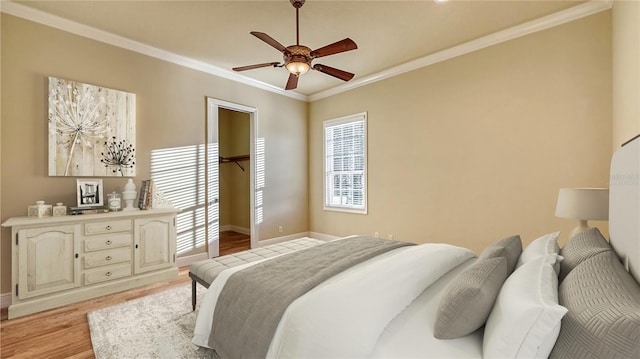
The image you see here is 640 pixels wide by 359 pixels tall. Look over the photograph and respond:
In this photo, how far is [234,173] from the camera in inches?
266

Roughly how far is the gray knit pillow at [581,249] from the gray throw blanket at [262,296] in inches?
42.2

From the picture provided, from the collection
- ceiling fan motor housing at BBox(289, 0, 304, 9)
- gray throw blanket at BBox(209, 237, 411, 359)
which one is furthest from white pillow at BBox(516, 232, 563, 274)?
ceiling fan motor housing at BBox(289, 0, 304, 9)

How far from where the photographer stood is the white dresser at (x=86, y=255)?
8.22 feet

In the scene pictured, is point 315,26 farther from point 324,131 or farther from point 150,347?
point 150,347

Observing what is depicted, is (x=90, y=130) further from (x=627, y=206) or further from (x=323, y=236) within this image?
(x=627, y=206)

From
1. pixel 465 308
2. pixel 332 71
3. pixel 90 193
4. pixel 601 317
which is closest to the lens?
pixel 601 317

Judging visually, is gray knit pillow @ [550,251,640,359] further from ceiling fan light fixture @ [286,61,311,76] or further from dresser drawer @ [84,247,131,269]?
dresser drawer @ [84,247,131,269]

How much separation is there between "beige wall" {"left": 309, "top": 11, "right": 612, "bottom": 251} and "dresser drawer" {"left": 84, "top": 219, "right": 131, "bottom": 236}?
11.1 ft

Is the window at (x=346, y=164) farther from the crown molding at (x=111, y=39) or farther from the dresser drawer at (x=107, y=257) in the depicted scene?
the dresser drawer at (x=107, y=257)

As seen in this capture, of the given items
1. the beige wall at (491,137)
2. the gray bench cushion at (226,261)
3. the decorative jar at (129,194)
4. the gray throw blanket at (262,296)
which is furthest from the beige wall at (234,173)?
the gray throw blanket at (262,296)

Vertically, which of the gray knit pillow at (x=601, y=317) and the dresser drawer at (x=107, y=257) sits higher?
the gray knit pillow at (x=601, y=317)

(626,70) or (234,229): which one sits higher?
Answer: (626,70)

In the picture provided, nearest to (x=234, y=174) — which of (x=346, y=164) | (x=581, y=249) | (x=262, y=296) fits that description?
(x=346, y=164)

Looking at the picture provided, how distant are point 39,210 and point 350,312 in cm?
323
